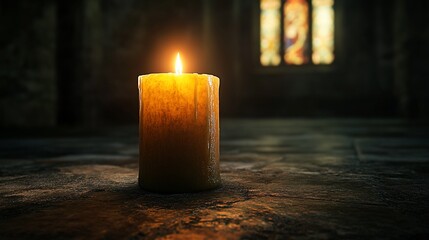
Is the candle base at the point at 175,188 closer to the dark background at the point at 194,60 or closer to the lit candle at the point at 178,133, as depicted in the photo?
the lit candle at the point at 178,133

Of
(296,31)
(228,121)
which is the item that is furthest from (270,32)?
(228,121)

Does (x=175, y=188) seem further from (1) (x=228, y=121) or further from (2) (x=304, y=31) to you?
(2) (x=304, y=31)

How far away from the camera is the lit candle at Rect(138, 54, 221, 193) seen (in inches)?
39.1

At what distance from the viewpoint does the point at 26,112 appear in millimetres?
4766

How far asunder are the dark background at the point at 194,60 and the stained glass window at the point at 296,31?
28 cm

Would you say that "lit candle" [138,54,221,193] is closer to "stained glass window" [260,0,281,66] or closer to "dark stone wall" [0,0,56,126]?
"dark stone wall" [0,0,56,126]

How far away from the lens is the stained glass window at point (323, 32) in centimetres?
826

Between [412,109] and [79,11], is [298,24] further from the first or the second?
[79,11]

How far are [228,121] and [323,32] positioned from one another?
11.1ft

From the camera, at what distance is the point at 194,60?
7258 mm

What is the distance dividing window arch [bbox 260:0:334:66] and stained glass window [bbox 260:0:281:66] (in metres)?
0.02

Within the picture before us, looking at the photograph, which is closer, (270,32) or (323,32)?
(323,32)

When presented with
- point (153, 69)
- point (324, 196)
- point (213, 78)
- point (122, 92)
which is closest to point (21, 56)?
point (122, 92)

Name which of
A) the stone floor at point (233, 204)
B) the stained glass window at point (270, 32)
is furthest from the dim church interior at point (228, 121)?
the stained glass window at point (270, 32)
